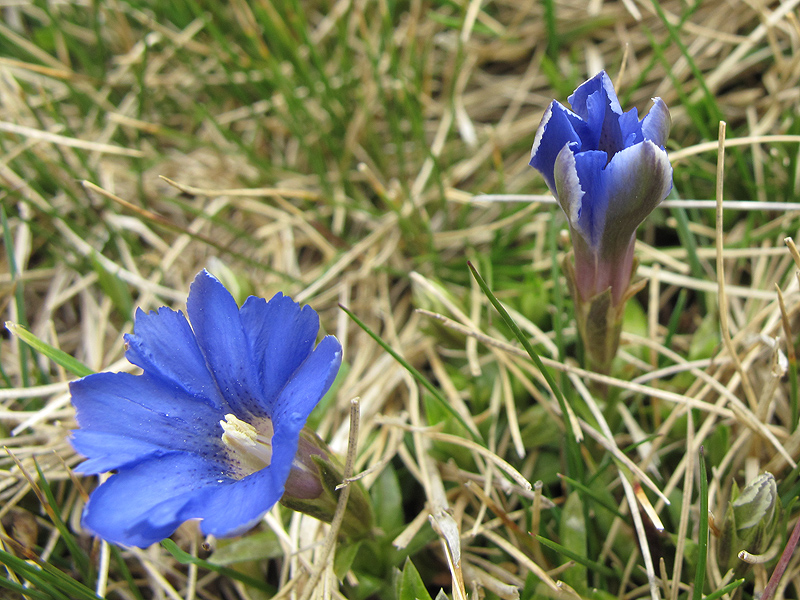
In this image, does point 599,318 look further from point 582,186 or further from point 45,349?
point 45,349

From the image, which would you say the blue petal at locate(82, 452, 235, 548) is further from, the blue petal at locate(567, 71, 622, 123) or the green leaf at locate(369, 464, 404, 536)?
the blue petal at locate(567, 71, 622, 123)

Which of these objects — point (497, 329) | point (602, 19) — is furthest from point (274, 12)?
point (497, 329)

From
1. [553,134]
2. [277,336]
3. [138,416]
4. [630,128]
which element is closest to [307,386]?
[277,336]

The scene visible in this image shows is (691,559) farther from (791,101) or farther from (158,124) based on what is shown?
(158,124)

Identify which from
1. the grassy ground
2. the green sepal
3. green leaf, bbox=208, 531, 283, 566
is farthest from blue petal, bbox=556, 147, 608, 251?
green leaf, bbox=208, 531, 283, 566

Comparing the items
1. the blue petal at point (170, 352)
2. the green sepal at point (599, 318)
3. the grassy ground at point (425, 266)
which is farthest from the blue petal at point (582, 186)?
the blue petal at point (170, 352)

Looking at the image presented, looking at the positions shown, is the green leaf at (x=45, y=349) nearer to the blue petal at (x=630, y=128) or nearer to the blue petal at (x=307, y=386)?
the blue petal at (x=307, y=386)
